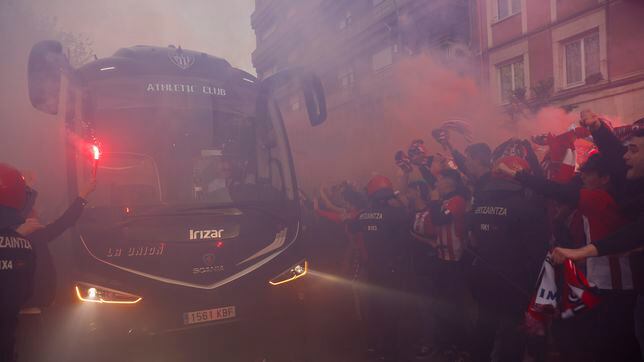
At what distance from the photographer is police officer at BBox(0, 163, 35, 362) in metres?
2.72

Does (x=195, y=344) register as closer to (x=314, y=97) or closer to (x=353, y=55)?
(x=314, y=97)

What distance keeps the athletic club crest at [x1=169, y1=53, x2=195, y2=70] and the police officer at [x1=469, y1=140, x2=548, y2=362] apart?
273 centimetres

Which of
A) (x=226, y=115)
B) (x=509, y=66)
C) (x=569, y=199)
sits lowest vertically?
(x=569, y=199)

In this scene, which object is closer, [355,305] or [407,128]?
[355,305]

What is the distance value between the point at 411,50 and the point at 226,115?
1219cm

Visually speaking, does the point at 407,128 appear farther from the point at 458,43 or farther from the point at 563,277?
the point at 563,277

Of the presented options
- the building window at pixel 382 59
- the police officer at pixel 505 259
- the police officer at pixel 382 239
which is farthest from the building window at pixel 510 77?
the police officer at pixel 505 259

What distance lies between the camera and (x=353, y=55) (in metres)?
18.4

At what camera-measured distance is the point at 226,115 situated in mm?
4465

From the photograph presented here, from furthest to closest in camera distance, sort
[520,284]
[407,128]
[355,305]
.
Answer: [407,128]
[355,305]
[520,284]

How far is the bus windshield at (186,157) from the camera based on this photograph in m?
3.94

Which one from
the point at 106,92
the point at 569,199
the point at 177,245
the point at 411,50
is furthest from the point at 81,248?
the point at 411,50

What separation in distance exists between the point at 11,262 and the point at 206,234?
4.29 ft

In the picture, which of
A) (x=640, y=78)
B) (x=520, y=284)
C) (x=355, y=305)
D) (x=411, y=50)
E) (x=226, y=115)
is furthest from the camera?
(x=411, y=50)
